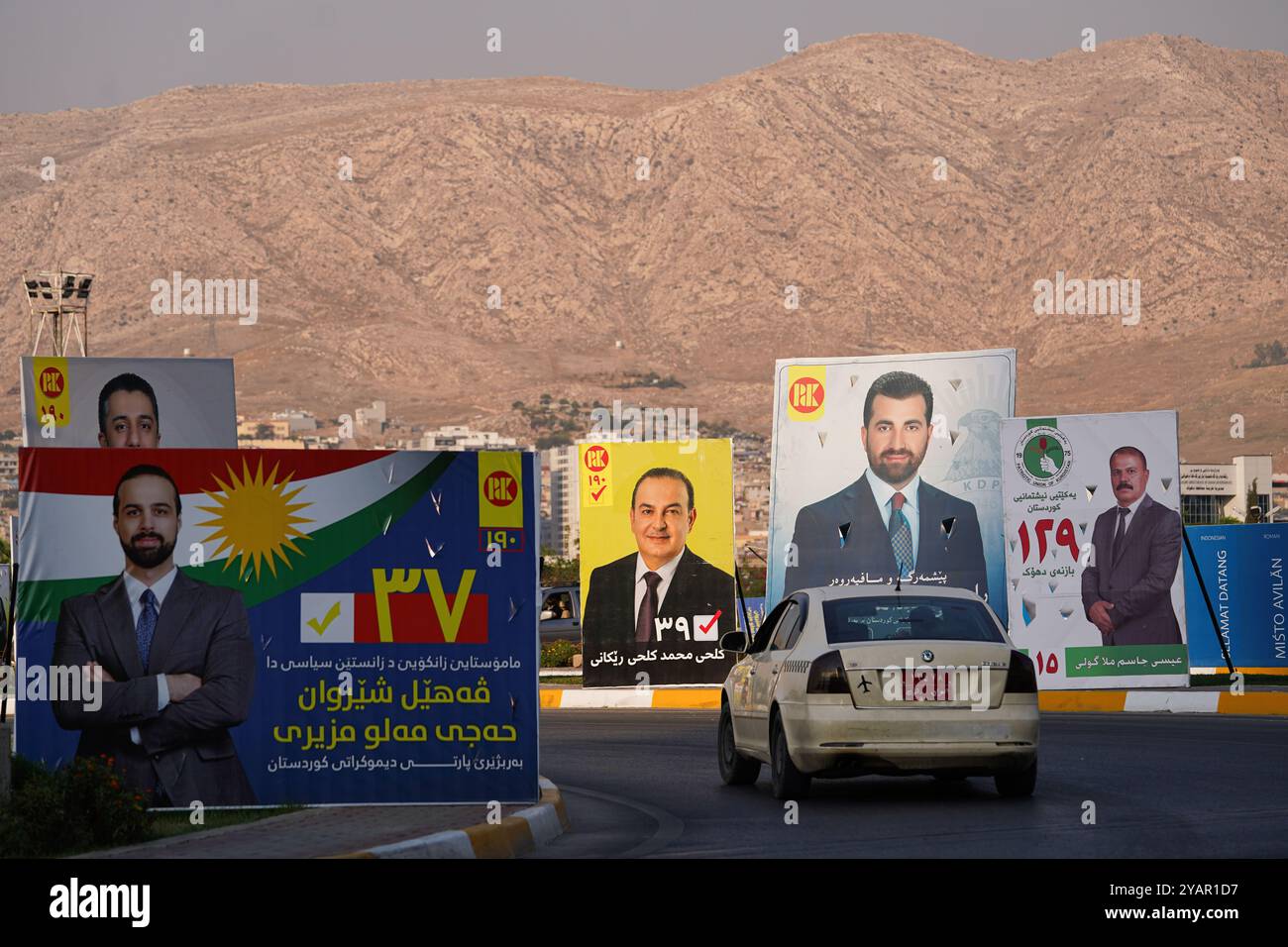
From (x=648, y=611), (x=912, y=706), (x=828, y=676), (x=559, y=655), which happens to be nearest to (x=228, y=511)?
(x=828, y=676)

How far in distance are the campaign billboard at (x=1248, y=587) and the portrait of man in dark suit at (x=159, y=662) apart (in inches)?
772

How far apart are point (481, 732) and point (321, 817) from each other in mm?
1275

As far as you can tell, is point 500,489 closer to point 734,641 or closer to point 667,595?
Result: point 734,641

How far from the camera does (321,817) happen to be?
12289 mm

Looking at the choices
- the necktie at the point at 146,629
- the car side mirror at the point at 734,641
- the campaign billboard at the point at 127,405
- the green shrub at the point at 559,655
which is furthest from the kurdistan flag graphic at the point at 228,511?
the green shrub at the point at 559,655

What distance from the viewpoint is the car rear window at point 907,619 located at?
14.4 m

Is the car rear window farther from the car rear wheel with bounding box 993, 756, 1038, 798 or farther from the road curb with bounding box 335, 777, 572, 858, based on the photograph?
the road curb with bounding box 335, 777, 572, 858

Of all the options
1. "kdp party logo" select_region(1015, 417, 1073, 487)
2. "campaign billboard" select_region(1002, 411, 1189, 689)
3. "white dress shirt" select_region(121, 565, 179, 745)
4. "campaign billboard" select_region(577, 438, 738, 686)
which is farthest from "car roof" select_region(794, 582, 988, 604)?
"campaign billboard" select_region(577, 438, 738, 686)

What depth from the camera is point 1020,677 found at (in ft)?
46.1

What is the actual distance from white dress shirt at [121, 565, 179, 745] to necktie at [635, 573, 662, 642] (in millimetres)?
14868

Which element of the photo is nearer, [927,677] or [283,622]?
[283,622]

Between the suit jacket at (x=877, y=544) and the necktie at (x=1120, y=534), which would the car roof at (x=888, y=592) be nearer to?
the suit jacket at (x=877, y=544)

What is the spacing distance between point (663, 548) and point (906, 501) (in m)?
4.04

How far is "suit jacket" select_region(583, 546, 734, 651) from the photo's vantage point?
89.7ft
